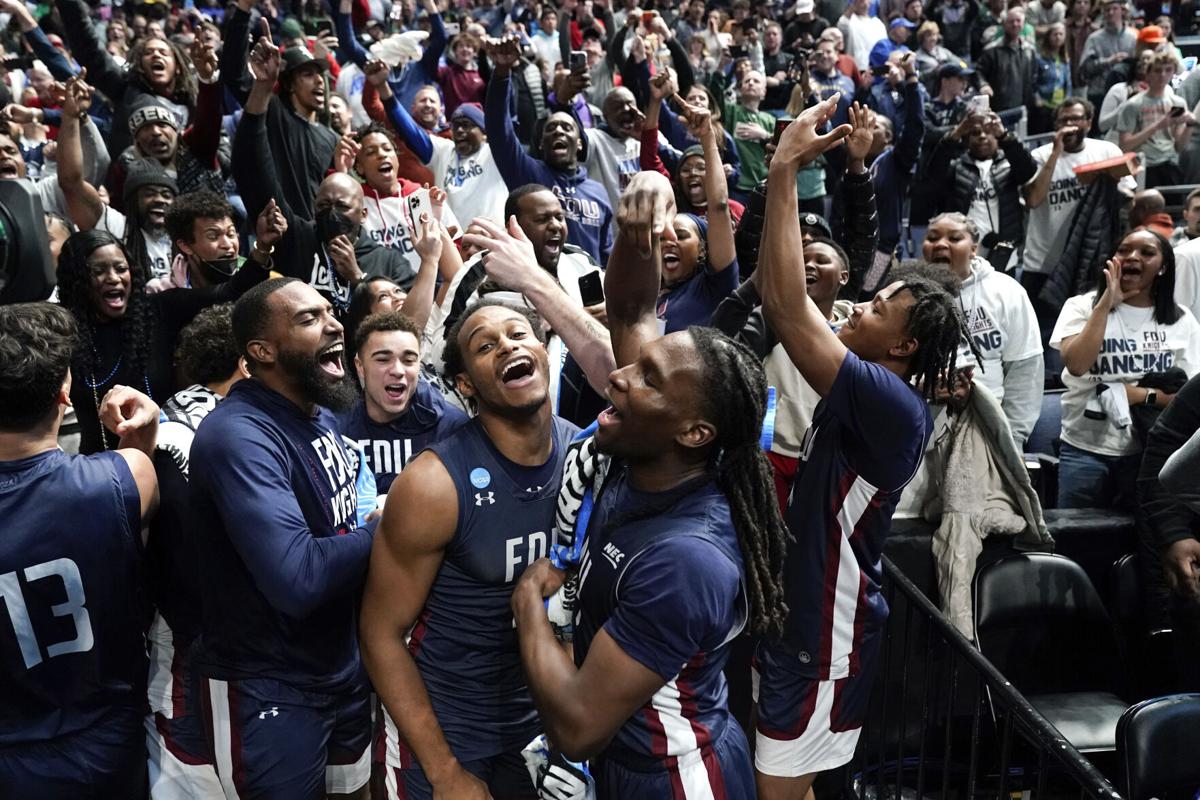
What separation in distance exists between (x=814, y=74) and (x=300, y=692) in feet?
31.2

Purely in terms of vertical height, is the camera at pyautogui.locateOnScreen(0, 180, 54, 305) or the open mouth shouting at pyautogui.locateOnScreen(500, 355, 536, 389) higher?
the camera at pyautogui.locateOnScreen(0, 180, 54, 305)

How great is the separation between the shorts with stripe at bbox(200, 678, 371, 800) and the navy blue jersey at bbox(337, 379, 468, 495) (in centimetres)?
94

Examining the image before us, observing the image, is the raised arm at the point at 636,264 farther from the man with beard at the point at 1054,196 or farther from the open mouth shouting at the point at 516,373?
the man with beard at the point at 1054,196

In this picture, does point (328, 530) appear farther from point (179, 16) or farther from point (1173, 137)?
point (179, 16)

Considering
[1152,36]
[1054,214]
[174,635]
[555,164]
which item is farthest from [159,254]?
[1152,36]

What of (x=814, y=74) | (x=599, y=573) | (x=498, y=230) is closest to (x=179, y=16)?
(x=814, y=74)

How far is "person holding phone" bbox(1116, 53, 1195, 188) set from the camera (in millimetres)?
9500

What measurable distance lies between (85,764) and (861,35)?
11.9 meters

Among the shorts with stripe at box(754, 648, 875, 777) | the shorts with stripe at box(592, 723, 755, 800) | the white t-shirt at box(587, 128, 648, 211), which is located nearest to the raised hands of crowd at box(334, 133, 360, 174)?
the white t-shirt at box(587, 128, 648, 211)

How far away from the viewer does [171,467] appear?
285 centimetres

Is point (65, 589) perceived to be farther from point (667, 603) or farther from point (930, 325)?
point (930, 325)

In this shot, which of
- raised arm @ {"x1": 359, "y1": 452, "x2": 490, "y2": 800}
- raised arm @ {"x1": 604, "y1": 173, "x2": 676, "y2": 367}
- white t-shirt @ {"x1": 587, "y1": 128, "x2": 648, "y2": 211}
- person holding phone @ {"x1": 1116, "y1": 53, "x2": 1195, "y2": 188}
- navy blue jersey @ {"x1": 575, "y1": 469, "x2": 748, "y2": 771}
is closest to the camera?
navy blue jersey @ {"x1": 575, "y1": 469, "x2": 748, "y2": 771}

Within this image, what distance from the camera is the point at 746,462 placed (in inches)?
91.9

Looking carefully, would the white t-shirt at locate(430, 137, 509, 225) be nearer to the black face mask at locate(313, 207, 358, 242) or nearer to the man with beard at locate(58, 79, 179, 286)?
the black face mask at locate(313, 207, 358, 242)
